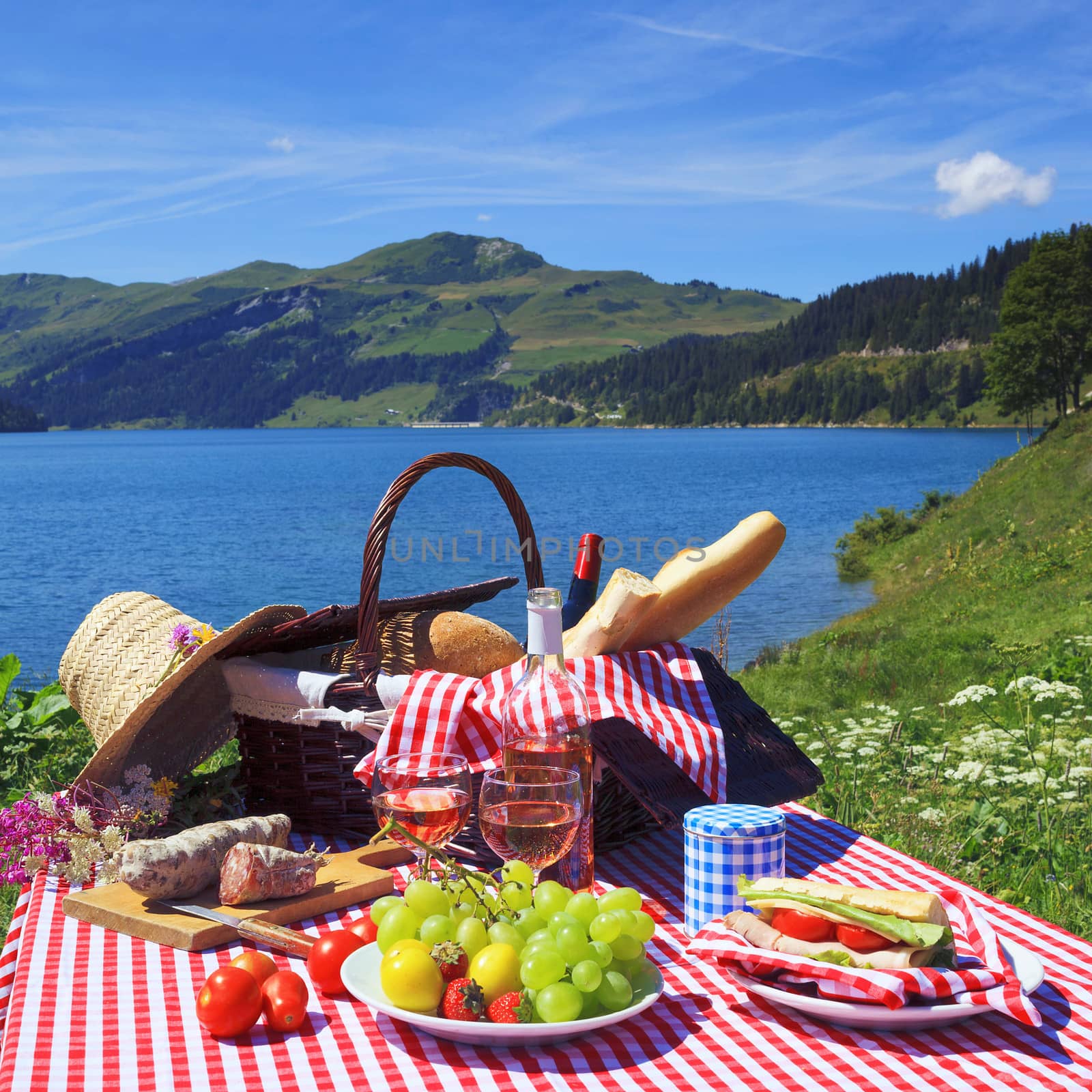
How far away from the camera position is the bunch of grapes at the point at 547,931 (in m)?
1.68

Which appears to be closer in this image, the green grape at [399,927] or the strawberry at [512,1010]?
the strawberry at [512,1010]

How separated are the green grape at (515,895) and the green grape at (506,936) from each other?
0.11 metres

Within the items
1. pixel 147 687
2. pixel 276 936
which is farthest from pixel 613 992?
pixel 147 687

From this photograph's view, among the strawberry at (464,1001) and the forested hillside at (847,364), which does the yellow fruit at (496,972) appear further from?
the forested hillside at (847,364)

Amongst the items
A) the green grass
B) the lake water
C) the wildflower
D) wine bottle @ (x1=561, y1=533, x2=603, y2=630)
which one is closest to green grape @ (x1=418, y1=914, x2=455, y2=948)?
wine bottle @ (x1=561, y1=533, x2=603, y2=630)

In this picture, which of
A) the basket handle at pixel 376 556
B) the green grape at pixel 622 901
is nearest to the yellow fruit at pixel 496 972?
the green grape at pixel 622 901

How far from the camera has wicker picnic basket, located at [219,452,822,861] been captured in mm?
2635

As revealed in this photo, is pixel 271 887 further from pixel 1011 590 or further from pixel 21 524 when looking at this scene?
pixel 21 524

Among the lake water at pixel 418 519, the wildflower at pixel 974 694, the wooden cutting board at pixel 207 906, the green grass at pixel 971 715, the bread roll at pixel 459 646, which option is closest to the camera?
the wooden cutting board at pixel 207 906

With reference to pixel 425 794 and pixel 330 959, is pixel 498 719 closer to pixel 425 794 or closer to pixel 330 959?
pixel 425 794

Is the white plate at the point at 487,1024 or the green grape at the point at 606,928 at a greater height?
the green grape at the point at 606,928

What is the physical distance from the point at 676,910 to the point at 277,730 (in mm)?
1324

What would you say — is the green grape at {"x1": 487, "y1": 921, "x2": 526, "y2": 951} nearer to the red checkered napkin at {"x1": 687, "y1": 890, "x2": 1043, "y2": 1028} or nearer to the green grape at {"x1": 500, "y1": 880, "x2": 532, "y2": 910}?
the green grape at {"x1": 500, "y1": 880, "x2": 532, "y2": 910}

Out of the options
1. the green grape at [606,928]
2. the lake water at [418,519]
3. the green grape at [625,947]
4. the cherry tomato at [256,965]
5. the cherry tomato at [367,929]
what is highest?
the green grape at [606,928]
